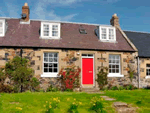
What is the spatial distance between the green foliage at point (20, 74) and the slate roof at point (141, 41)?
9.96m

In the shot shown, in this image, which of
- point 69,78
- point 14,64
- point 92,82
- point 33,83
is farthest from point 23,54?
point 92,82

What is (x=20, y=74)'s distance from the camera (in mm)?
11883

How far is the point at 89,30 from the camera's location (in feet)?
52.6

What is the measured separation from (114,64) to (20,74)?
799cm

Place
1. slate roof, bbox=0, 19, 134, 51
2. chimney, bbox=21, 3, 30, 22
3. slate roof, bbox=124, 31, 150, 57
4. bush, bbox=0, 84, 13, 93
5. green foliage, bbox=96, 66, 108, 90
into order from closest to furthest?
bush, bbox=0, 84, 13, 93 < slate roof, bbox=0, 19, 134, 51 < green foliage, bbox=96, 66, 108, 90 < chimney, bbox=21, 3, 30, 22 < slate roof, bbox=124, 31, 150, 57

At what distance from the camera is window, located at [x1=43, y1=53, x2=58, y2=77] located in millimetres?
12943

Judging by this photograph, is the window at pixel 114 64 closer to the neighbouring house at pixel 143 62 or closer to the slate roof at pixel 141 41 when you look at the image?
the neighbouring house at pixel 143 62

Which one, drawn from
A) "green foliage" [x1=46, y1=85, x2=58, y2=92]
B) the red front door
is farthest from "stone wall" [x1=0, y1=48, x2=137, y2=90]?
the red front door

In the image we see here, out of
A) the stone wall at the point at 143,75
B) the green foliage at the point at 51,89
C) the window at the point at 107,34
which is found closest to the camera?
the green foliage at the point at 51,89

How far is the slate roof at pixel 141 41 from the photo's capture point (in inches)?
602

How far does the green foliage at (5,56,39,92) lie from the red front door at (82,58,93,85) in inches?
155

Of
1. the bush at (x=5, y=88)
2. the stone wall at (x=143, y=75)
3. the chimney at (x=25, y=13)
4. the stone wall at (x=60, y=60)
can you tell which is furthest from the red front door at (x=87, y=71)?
the chimney at (x=25, y=13)

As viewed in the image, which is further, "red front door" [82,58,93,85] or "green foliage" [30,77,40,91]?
"red front door" [82,58,93,85]

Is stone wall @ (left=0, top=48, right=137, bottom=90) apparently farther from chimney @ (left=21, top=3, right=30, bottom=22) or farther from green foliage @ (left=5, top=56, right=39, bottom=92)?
chimney @ (left=21, top=3, right=30, bottom=22)
